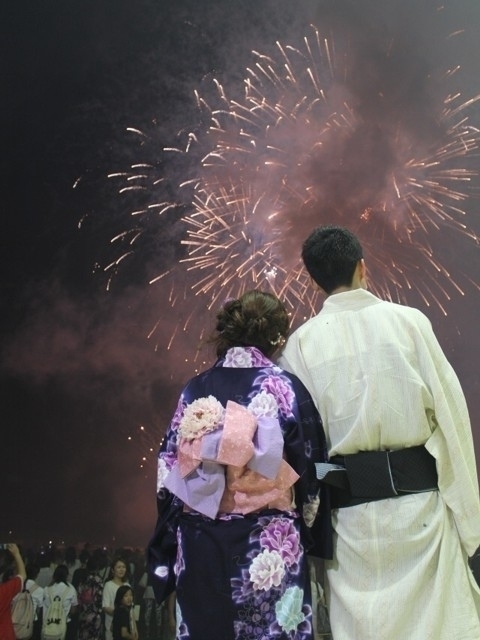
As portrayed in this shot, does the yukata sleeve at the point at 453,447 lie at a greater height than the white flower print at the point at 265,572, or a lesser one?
greater

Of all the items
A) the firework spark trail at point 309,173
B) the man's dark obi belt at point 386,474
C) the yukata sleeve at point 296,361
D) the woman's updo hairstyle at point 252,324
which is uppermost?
the firework spark trail at point 309,173

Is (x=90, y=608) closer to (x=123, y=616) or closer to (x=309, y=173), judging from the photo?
(x=123, y=616)

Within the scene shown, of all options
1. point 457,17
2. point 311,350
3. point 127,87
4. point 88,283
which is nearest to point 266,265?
point 88,283

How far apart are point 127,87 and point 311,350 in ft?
20.0

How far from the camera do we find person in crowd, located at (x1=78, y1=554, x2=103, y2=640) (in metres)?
5.45

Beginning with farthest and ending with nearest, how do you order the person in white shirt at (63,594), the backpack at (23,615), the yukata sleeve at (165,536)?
the person in white shirt at (63,594) → the backpack at (23,615) → the yukata sleeve at (165,536)

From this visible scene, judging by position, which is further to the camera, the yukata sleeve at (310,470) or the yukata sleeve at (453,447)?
the yukata sleeve at (310,470)

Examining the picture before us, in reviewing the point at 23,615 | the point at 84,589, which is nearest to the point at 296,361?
the point at 23,615

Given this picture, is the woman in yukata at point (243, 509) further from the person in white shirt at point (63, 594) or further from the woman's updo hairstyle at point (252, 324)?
the person in white shirt at point (63, 594)

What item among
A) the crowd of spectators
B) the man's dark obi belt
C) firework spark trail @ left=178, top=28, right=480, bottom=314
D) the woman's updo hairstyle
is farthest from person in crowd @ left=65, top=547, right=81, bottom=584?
the man's dark obi belt

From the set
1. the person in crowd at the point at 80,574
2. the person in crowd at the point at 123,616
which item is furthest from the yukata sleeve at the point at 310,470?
the person in crowd at the point at 80,574

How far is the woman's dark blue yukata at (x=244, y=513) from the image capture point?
199 centimetres

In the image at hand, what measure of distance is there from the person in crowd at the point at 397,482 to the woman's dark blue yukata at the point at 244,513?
0.33 ft

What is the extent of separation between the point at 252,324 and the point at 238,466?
54 centimetres
